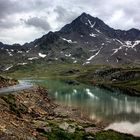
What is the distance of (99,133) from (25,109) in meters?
22.5

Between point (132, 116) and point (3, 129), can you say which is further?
point (132, 116)

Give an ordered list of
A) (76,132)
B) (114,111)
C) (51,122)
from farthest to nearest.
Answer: (114,111), (51,122), (76,132)

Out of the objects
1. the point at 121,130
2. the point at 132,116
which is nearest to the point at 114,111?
the point at 132,116

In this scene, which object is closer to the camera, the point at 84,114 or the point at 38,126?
the point at 38,126

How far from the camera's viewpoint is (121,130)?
75188mm

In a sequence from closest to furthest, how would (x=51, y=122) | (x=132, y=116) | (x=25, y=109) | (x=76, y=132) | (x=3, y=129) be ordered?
1. (x=3, y=129)
2. (x=76, y=132)
3. (x=51, y=122)
4. (x=25, y=109)
5. (x=132, y=116)

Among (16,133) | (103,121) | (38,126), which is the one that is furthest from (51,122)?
(103,121)

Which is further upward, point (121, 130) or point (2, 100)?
point (2, 100)

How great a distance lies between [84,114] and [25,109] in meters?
24.6

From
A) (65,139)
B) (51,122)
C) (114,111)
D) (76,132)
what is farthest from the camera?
(114,111)

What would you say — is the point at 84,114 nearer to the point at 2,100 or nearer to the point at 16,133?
the point at 2,100

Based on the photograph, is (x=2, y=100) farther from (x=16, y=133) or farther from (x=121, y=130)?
(x=121, y=130)

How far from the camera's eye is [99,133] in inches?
2623

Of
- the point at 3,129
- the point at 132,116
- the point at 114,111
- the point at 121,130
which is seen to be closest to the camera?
the point at 3,129
